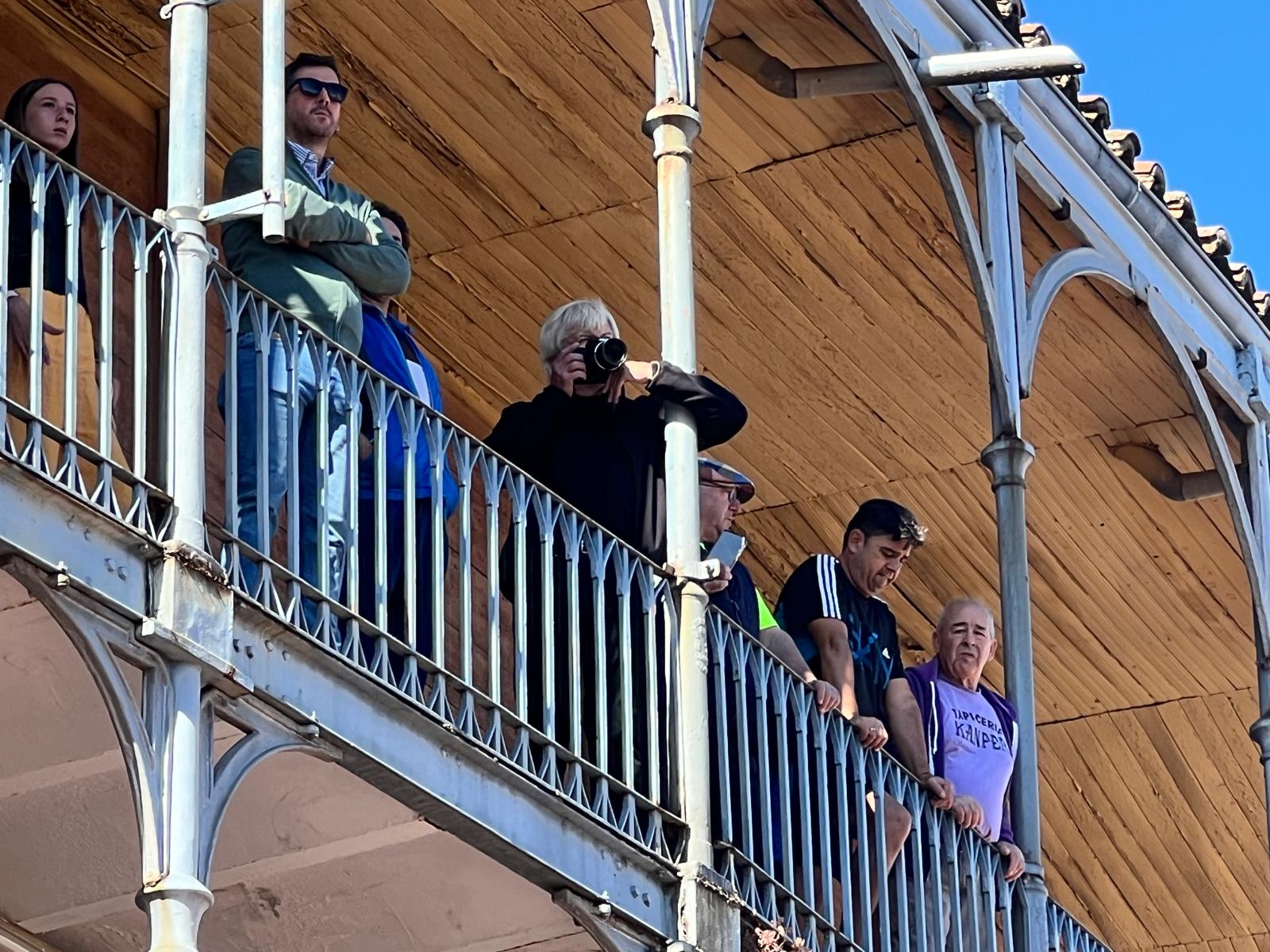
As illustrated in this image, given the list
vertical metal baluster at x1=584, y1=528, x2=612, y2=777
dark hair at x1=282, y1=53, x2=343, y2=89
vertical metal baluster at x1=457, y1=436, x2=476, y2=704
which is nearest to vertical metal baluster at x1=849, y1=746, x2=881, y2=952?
vertical metal baluster at x1=584, y1=528, x2=612, y2=777

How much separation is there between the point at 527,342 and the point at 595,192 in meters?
1.09

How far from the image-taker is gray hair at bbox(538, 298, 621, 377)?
9148 millimetres

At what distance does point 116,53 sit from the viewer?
11.7m

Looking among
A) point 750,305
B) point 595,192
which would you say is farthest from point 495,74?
point 750,305

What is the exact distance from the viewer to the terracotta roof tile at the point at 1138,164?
39.6ft

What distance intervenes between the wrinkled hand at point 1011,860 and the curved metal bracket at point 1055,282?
168 centimetres

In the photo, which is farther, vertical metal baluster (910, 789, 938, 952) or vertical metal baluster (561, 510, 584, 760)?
vertical metal baluster (910, 789, 938, 952)

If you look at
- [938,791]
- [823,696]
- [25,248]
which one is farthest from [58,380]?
[938,791]

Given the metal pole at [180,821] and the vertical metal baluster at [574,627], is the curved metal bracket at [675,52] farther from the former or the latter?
the metal pole at [180,821]

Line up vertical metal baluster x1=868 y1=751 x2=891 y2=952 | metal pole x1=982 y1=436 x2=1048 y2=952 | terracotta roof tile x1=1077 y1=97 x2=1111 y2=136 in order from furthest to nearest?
terracotta roof tile x1=1077 y1=97 x2=1111 y2=136, metal pole x1=982 y1=436 x2=1048 y2=952, vertical metal baluster x1=868 y1=751 x2=891 y2=952

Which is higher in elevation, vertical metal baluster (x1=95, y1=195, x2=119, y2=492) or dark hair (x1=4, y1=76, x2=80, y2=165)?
dark hair (x1=4, y1=76, x2=80, y2=165)

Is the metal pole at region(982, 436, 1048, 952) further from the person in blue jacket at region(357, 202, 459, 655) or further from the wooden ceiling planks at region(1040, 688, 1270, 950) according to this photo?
the wooden ceiling planks at region(1040, 688, 1270, 950)

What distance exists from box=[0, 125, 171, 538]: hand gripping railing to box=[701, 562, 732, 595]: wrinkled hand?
1755 mm

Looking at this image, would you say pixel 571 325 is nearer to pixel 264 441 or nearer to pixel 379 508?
pixel 379 508
